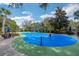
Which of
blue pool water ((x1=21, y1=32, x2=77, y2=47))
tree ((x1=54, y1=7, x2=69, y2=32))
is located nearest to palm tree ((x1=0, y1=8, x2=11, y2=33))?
blue pool water ((x1=21, y1=32, x2=77, y2=47))

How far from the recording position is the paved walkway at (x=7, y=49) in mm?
1662

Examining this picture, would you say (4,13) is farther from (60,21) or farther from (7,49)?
(60,21)

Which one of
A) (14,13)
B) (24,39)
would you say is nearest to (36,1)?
(14,13)

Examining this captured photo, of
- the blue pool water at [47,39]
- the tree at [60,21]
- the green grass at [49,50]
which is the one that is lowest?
the green grass at [49,50]

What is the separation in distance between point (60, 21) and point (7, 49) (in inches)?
23.9

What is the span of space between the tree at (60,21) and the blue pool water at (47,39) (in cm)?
8

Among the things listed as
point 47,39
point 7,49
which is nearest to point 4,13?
point 7,49

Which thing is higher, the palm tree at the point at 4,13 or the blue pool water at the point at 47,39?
the palm tree at the point at 4,13

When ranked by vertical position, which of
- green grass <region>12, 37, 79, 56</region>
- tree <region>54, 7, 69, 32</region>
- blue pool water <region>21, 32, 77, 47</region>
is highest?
tree <region>54, 7, 69, 32</region>

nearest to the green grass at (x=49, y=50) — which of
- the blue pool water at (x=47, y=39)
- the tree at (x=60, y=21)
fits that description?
the blue pool water at (x=47, y=39)

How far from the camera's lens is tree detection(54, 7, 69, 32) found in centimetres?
169

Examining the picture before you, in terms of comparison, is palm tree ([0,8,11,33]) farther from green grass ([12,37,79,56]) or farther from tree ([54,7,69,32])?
tree ([54,7,69,32])

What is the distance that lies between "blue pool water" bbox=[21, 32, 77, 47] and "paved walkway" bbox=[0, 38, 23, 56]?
17 centimetres

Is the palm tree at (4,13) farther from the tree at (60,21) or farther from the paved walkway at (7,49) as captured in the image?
the tree at (60,21)
